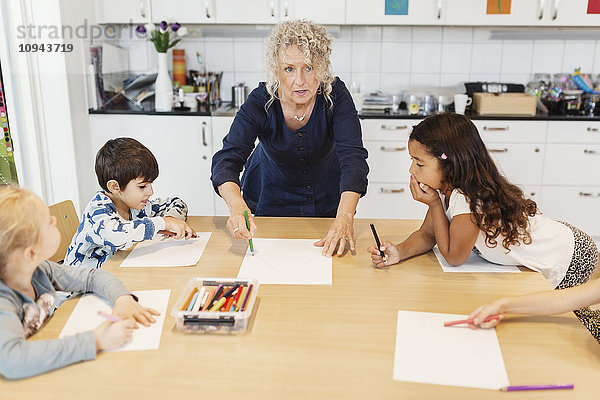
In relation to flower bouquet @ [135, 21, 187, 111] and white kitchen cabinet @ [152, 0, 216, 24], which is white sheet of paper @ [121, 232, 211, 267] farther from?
white kitchen cabinet @ [152, 0, 216, 24]

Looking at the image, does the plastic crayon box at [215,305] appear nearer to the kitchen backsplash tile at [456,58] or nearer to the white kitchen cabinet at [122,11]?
the white kitchen cabinet at [122,11]

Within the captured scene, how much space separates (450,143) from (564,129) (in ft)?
7.01

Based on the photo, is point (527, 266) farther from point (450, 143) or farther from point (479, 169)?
point (450, 143)

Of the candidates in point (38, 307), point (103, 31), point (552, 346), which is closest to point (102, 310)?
point (38, 307)

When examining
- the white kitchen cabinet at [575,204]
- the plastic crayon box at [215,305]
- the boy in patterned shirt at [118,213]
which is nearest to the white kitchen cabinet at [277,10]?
the white kitchen cabinet at [575,204]

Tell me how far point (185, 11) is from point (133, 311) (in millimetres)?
2686

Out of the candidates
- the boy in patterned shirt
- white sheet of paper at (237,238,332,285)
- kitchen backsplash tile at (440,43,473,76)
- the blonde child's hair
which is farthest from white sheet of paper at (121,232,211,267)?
kitchen backsplash tile at (440,43,473,76)

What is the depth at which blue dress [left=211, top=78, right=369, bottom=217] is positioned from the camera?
1907 millimetres

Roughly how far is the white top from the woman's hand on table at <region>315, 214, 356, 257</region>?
0.29m

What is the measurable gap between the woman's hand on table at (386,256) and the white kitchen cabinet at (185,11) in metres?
2.45

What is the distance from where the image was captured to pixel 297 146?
2037 millimetres

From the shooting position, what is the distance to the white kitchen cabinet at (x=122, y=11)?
11.5ft

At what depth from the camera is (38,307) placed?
1.21 m

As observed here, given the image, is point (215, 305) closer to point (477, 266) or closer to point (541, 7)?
point (477, 266)
